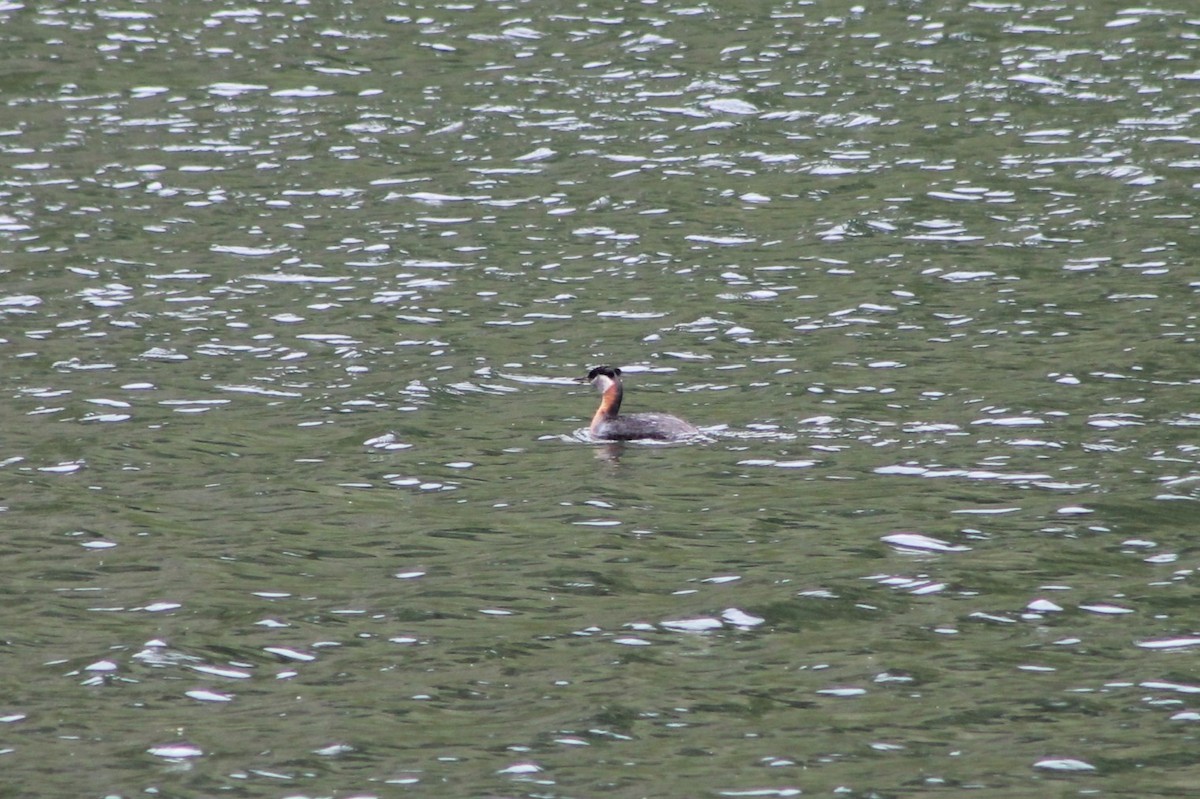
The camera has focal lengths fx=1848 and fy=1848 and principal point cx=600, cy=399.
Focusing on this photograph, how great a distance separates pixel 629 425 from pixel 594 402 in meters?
1.68

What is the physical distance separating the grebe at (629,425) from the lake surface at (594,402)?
0.34 m

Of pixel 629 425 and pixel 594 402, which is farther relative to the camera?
pixel 594 402

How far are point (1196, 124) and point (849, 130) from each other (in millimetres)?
5671

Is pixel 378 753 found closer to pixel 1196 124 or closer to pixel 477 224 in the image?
pixel 477 224

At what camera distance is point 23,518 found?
1628 centimetres

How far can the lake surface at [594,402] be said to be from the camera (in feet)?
39.7

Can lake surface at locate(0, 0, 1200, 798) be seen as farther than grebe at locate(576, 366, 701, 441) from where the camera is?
No

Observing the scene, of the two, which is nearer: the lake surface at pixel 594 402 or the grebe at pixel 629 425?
the lake surface at pixel 594 402

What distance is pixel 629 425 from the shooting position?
18.4 meters

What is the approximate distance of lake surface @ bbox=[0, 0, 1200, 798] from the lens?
1210cm

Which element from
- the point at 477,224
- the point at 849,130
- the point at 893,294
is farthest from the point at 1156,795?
the point at 849,130

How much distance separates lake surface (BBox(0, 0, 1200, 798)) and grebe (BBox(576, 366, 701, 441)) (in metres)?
0.34

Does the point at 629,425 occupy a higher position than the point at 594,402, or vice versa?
the point at 629,425

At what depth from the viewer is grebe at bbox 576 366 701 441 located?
722 inches
